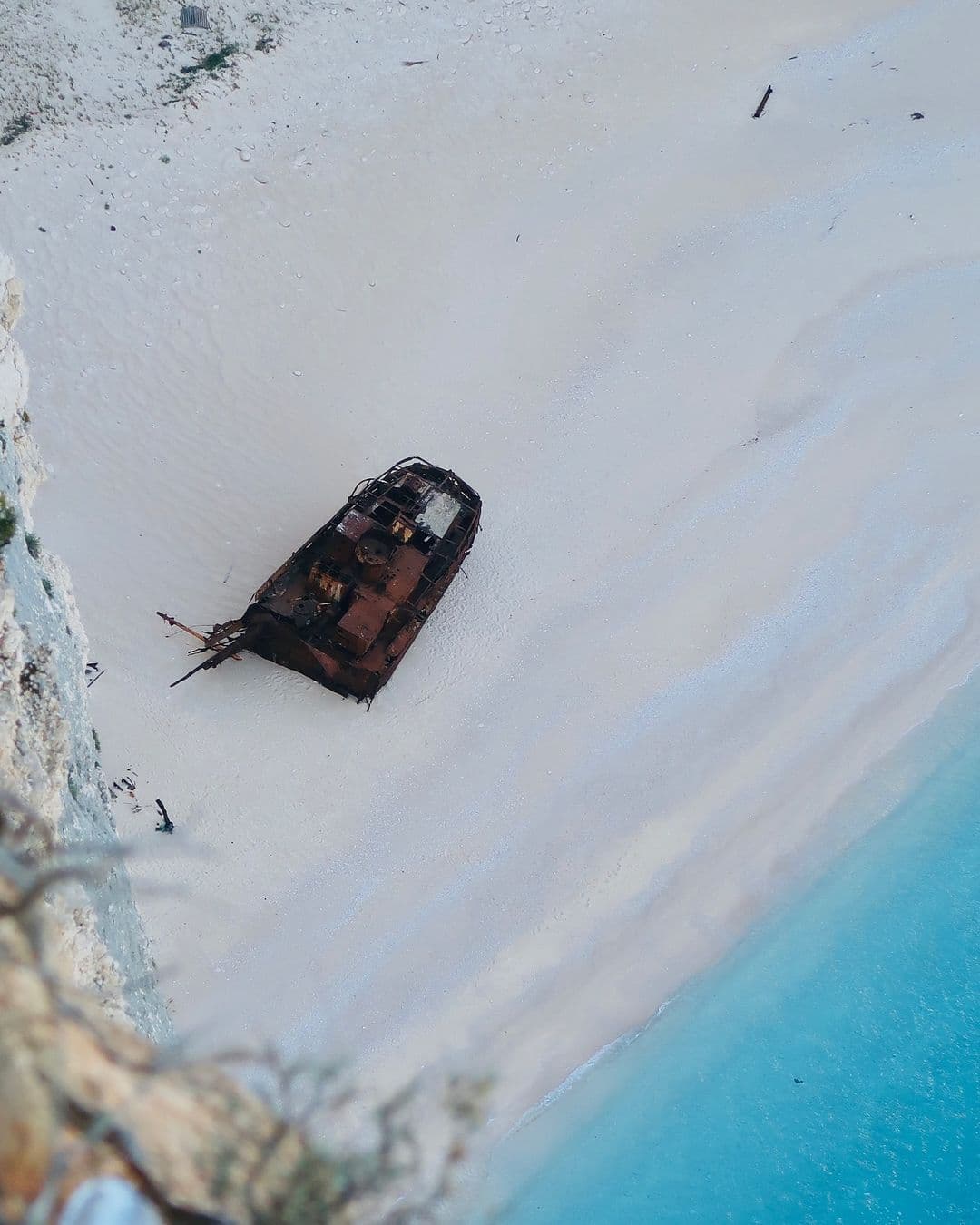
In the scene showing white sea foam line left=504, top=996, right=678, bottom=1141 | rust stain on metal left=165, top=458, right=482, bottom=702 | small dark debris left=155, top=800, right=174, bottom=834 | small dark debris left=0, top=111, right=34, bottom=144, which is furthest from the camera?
small dark debris left=0, top=111, right=34, bottom=144

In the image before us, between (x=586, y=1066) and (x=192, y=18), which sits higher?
(x=192, y=18)

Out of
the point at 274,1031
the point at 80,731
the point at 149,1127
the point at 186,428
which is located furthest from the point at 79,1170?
the point at 186,428

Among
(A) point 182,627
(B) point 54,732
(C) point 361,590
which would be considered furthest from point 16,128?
(B) point 54,732

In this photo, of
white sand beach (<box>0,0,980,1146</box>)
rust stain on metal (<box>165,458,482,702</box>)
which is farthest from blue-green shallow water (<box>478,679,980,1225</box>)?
rust stain on metal (<box>165,458,482,702</box>)

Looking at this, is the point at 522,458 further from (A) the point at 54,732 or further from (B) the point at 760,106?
(A) the point at 54,732

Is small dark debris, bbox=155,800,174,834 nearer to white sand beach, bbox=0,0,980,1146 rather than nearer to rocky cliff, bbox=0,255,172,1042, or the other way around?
white sand beach, bbox=0,0,980,1146

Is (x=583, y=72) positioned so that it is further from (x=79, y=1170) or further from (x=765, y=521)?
(x=79, y=1170)
